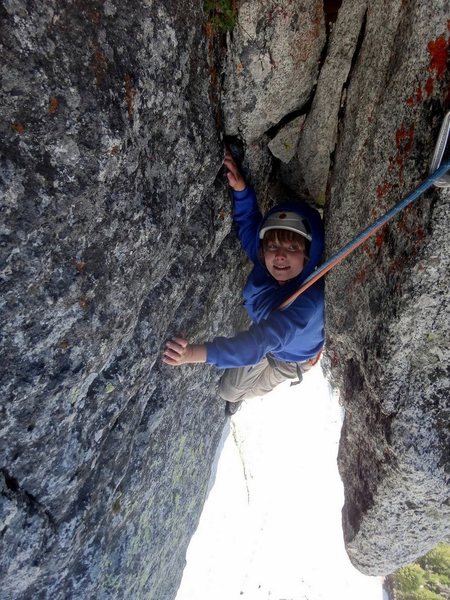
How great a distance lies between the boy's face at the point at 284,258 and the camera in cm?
496

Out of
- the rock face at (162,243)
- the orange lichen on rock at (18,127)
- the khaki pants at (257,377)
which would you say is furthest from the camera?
the khaki pants at (257,377)

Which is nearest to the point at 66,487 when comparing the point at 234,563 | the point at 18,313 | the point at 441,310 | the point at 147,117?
→ the point at 18,313

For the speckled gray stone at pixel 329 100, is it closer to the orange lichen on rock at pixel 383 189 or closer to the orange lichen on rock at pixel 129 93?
the orange lichen on rock at pixel 383 189

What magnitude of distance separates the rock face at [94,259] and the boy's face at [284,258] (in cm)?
63

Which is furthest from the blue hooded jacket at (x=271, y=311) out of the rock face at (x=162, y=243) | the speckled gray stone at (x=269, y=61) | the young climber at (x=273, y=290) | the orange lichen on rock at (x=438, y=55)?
the orange lichen on rock at (x=438, y=55)

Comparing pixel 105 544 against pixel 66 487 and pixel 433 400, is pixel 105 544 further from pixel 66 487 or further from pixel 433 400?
pixel 433 400

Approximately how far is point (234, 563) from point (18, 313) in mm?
12534

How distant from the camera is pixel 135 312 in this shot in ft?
13.3

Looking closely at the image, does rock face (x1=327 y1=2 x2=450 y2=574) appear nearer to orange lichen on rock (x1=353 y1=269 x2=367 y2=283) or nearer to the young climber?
orange lichen on rock (x1=353 y1=269 x2=367 y2=283)

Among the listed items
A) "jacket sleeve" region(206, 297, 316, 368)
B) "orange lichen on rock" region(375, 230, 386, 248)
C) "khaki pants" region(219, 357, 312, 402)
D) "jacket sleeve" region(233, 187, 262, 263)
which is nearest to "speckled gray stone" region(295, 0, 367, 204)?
"jacket sleeve" region(233, 187, 262, 263)

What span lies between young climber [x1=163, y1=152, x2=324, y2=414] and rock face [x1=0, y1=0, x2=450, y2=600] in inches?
9.5

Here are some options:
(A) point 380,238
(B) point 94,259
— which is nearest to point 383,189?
(A) point 380,238

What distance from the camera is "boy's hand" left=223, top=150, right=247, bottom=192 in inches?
185

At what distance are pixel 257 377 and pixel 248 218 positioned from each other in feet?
8.61
